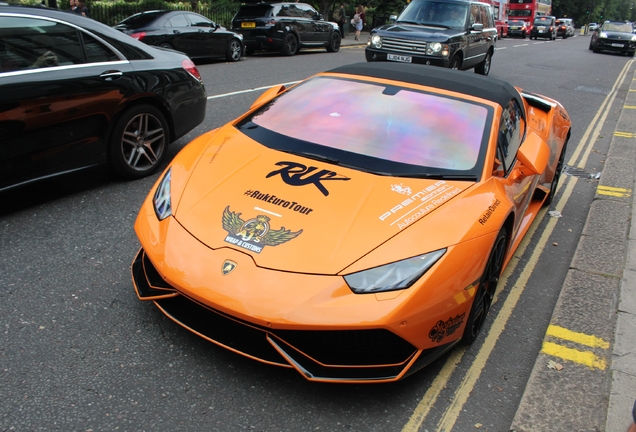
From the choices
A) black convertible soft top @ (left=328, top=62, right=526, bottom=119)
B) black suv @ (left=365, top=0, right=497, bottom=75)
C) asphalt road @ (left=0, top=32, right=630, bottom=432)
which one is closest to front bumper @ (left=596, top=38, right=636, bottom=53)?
black suv @ (left=365, top=0, right=497, bottom=75)

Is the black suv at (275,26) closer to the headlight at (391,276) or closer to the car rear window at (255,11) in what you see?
the car rear window at (255,11)

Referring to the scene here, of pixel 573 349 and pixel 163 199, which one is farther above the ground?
pixel 163 199

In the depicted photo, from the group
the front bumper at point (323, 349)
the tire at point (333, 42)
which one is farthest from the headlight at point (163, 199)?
→ the tire at point (333, 42)

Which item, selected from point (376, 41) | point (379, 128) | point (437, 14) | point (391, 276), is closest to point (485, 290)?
point (391, 276)

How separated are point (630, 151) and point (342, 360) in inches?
285

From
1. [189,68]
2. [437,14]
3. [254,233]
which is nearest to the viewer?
[254,233]

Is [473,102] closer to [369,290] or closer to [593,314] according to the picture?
[593,314]

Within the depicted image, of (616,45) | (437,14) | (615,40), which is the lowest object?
(616,45)

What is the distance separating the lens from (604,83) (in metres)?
16.8

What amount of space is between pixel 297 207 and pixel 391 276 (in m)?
0.65

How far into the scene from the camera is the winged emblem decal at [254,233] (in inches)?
108

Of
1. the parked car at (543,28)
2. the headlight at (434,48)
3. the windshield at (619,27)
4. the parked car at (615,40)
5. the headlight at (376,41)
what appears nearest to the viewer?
the headlight at (434,48)

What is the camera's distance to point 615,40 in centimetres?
2962

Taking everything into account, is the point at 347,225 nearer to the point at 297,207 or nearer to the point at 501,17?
the point at 297,207
